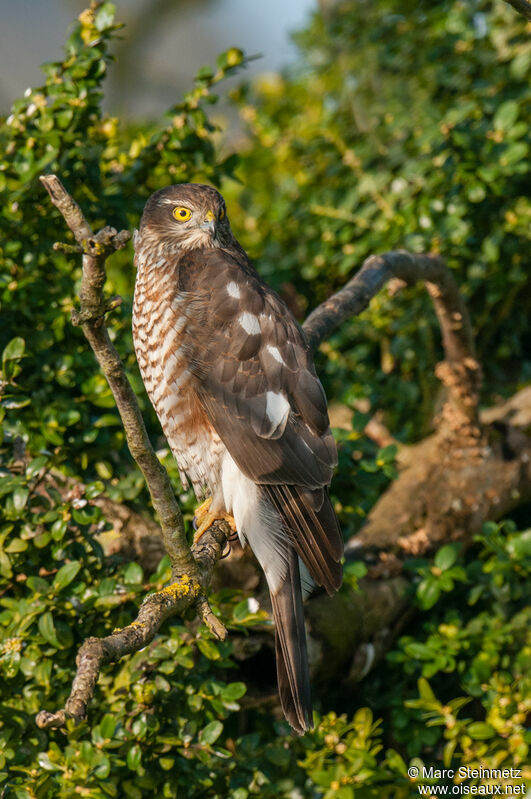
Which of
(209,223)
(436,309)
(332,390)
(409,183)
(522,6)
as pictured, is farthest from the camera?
(332,390)

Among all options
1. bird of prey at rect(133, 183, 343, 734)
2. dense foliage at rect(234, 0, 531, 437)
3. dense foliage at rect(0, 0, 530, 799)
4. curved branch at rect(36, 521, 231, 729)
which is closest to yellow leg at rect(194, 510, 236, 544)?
bird of prey at rect(133, 183, 343, 734)

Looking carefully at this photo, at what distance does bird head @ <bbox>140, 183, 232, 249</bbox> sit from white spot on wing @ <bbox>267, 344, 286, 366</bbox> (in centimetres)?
53

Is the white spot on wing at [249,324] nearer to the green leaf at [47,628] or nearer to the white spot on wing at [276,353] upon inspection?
the white spot on wing at [276,353]

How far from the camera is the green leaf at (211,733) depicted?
2.33 meters

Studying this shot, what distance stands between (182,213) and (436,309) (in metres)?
1.28

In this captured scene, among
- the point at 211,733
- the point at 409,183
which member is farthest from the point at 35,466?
the point at 409,183

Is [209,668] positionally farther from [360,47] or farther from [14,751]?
[360,47]

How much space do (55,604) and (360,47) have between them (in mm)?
4027

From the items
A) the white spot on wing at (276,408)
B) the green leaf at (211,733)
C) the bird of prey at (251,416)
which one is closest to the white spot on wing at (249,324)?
the bird of prey at (251,416)

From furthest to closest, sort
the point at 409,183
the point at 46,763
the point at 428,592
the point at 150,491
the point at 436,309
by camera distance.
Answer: the point at 409,183, the point at 436,309, the point at 428,592, the point at 46,763, the point at 150,491

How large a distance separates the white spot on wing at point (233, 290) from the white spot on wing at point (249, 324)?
6 cm

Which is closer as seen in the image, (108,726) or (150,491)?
(150,491)

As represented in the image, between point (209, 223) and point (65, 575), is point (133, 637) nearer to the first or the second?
point (65, 575)

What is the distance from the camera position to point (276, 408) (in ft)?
8.01
